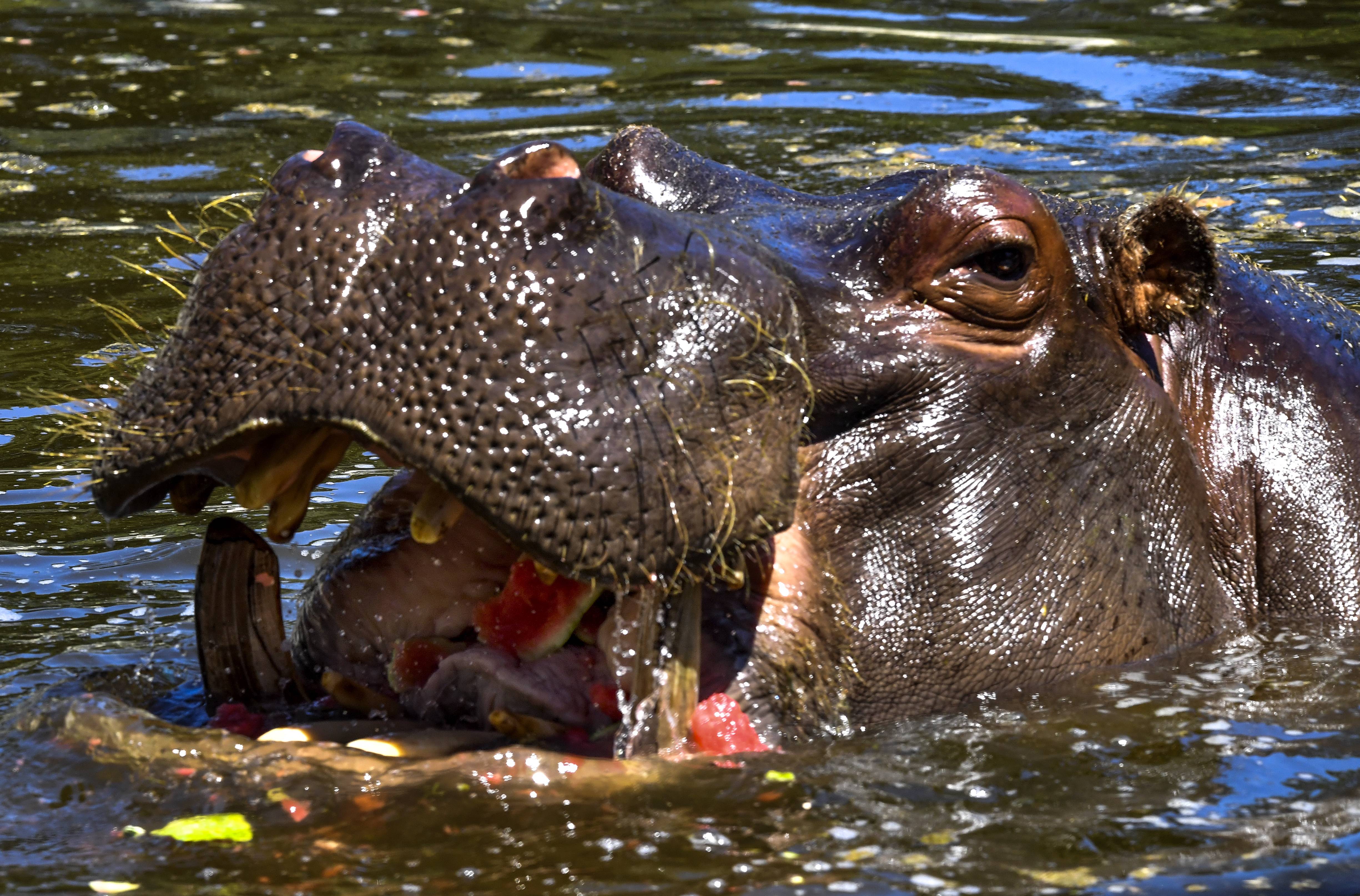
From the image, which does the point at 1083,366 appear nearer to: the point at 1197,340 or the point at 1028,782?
the point at 1197,340

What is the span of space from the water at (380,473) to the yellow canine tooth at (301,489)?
1.70 ft

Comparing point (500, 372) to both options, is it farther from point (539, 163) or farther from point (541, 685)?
point (541, 685)

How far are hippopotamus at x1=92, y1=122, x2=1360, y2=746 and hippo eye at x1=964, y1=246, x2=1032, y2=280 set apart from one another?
0.04 ft

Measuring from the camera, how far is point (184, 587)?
6711 mm

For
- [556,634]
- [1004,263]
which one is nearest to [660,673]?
[556,634]

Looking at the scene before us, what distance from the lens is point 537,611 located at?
449 centimetres

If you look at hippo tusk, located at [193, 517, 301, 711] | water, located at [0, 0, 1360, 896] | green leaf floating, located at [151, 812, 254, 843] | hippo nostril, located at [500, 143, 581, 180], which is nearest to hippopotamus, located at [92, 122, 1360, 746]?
hippo nostril, located at [500, 143, 581, 180]

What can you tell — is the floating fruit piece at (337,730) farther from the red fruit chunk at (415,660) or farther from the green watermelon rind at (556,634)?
the green watermelon rind at (556,634)

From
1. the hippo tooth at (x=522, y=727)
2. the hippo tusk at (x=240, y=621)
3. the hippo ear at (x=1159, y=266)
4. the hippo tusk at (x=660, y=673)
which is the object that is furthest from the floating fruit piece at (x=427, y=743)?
the hippo ear at (x=1159, y=266)

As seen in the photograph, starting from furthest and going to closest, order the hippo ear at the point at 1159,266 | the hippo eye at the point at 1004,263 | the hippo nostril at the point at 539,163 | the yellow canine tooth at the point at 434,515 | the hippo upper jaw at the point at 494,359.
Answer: the hippo ear at the point at 1159,266, the hippo eye at the point at 1004,263, the yellow canine tooth at the point at 434,515, the hippo nostril at the point at 539,163, the hippo upper jaw at the point at 494,359

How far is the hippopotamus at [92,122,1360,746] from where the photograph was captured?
12.9 feet

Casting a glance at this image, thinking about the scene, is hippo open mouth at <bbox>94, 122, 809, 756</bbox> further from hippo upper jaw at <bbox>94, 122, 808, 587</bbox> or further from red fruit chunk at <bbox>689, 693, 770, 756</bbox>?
red fruit chunk at <bbox>689, 693, 770, 756</bbox>

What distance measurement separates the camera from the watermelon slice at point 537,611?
4.46 m

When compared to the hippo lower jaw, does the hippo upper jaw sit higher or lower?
higher
